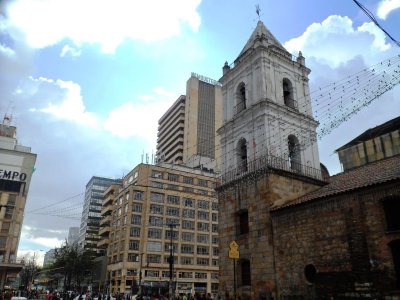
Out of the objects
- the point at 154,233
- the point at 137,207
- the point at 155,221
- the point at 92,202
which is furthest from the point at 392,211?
the point at 92,202

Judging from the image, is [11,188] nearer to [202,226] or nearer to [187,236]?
[187,236]

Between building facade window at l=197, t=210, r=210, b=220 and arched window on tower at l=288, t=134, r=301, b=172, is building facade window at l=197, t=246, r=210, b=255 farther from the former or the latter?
arched window on tower at l=288, t=134, r=301, b=172

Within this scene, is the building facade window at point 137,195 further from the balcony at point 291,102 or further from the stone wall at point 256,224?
Answer: the balcony at point 291,102

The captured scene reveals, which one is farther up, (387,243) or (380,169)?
(380,169)

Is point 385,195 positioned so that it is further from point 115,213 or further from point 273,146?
point 115,213

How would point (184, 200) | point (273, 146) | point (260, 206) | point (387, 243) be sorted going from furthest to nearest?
point (184, 200) < point (273, 146) < point (260, 206) < point (387, 243)

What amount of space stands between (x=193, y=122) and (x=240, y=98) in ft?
243

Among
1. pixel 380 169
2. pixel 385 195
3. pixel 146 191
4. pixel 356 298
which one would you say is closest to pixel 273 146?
pixel 380 169

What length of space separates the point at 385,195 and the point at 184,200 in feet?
185

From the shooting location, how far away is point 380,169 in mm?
20078

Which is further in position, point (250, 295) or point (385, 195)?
point (250, 295)

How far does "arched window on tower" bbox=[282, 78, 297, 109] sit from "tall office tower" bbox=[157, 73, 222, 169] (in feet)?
223

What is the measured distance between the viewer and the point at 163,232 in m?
66.7

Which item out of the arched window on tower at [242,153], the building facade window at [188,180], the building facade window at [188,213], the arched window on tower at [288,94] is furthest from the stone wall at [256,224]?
the building facade window at [188,180]
